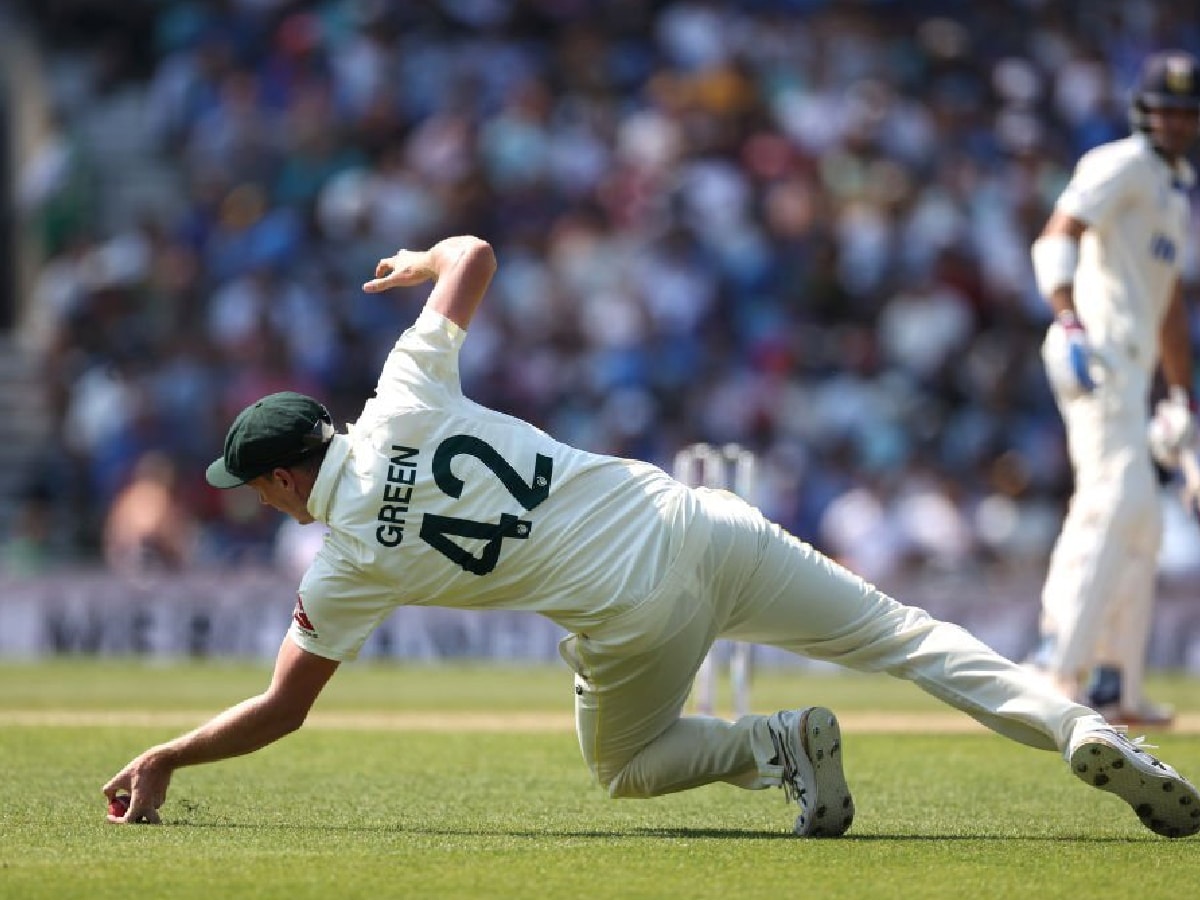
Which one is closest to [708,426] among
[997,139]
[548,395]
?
[548,395]

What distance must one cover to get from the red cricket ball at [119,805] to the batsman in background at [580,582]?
77 millimetres

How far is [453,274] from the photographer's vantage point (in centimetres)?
614

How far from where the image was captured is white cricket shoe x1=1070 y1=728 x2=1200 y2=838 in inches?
229

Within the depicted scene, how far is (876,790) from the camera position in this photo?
7398 mm

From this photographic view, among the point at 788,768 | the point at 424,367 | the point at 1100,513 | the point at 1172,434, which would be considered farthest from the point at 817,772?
the point at 1172,434

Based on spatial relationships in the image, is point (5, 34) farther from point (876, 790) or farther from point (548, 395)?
point (876, 790)

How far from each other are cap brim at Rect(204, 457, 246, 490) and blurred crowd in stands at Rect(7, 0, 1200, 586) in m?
10.8

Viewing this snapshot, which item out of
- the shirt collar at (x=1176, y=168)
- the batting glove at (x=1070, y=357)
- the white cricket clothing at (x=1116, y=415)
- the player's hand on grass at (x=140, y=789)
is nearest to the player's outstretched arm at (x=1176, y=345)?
the white cricket clothing at (x=1116, y=415)

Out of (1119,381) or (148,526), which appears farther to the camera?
(148,526)

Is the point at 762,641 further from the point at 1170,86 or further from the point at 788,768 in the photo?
the point at 1170,86

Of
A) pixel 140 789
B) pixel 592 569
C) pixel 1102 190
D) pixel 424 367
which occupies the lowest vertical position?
pixel 140 789

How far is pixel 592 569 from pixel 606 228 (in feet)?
43.3

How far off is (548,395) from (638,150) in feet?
8.73

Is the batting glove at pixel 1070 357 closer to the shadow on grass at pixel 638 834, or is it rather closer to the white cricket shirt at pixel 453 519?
the shadow on grass at pixel 638 834
